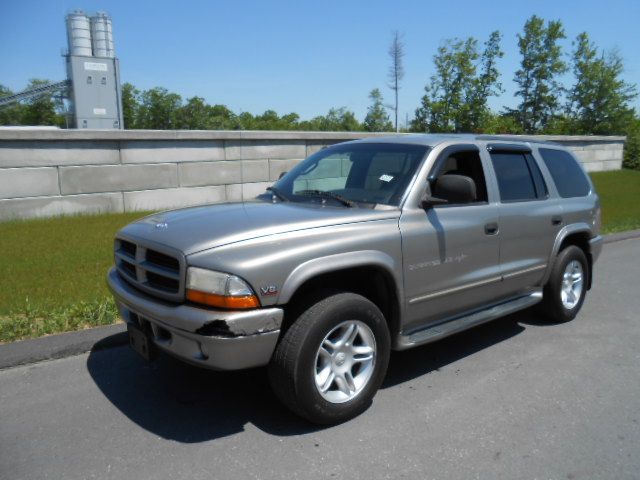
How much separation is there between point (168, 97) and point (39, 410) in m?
51.9

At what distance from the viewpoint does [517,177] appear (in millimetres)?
4953

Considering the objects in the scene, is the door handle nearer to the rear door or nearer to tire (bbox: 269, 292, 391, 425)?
the rear door

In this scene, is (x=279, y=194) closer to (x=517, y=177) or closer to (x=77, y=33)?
(x=517, y=177)

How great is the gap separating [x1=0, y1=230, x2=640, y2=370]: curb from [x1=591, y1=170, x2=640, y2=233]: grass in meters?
9.74

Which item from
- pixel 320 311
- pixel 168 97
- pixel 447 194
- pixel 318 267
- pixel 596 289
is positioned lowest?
pixel 596 289

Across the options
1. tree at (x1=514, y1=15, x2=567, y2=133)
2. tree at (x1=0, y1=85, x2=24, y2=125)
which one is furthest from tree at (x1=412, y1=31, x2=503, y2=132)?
tree at (x1=0, y1=85, x2=24, y2=125)

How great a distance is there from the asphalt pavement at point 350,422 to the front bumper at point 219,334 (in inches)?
21.8

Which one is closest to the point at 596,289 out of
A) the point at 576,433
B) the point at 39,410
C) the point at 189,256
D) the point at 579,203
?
the point at 579,203

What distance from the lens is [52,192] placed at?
358 inches

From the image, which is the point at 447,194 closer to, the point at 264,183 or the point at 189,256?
the point at 189,256

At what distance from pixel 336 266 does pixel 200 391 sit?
148cm

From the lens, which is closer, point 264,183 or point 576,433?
point 576,433

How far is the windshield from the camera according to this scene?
4.04 metres

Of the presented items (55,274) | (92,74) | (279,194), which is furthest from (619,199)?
(92,74)
